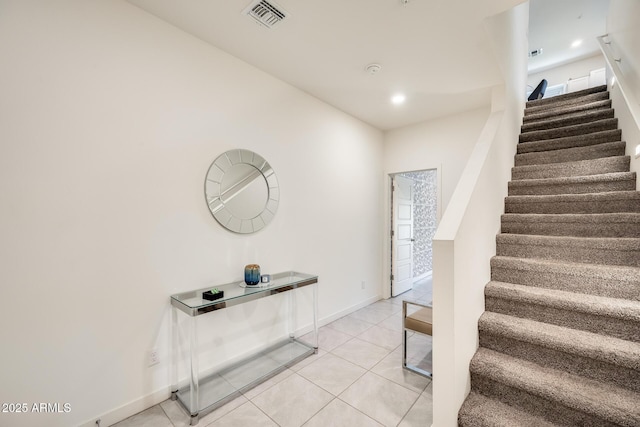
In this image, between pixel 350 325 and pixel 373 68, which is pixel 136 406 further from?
pixel 373 68

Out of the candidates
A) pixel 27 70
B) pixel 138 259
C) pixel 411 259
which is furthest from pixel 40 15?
pixel 411 259

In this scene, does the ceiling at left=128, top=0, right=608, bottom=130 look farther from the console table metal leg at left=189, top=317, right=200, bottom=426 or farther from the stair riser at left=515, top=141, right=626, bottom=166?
the console table metal leg at left=189, top=317, right=200, bottom=426

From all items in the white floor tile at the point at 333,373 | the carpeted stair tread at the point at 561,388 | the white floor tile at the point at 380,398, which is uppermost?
the carpeted stair tread at the point at 561,388

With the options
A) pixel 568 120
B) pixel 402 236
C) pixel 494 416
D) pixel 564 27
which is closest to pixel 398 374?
pixel 494 416

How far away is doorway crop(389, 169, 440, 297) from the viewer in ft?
14.9

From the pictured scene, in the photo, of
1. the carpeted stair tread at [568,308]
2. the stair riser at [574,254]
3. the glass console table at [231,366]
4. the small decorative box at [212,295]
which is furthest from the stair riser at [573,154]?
the small decorative box at [212,295]

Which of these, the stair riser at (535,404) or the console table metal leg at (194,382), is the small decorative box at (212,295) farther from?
the stair riser at (535,404)

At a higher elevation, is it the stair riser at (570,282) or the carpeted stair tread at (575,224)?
the carpeted stair tread at (575,224)

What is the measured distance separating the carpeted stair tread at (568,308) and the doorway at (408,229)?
7.10 feet

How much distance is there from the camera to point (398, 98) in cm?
337

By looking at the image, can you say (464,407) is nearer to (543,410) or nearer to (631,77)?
(543,410)

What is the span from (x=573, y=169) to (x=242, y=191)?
3311 mm

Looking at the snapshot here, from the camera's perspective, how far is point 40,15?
158cm

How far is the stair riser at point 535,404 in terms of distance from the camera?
1.36m
